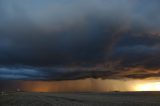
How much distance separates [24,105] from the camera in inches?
2842

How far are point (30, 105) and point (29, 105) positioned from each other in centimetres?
34

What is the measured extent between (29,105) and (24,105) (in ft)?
5.21

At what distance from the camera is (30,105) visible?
7162 centimetres

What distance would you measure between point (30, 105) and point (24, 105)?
1.92m

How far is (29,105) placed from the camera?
71750 mm
